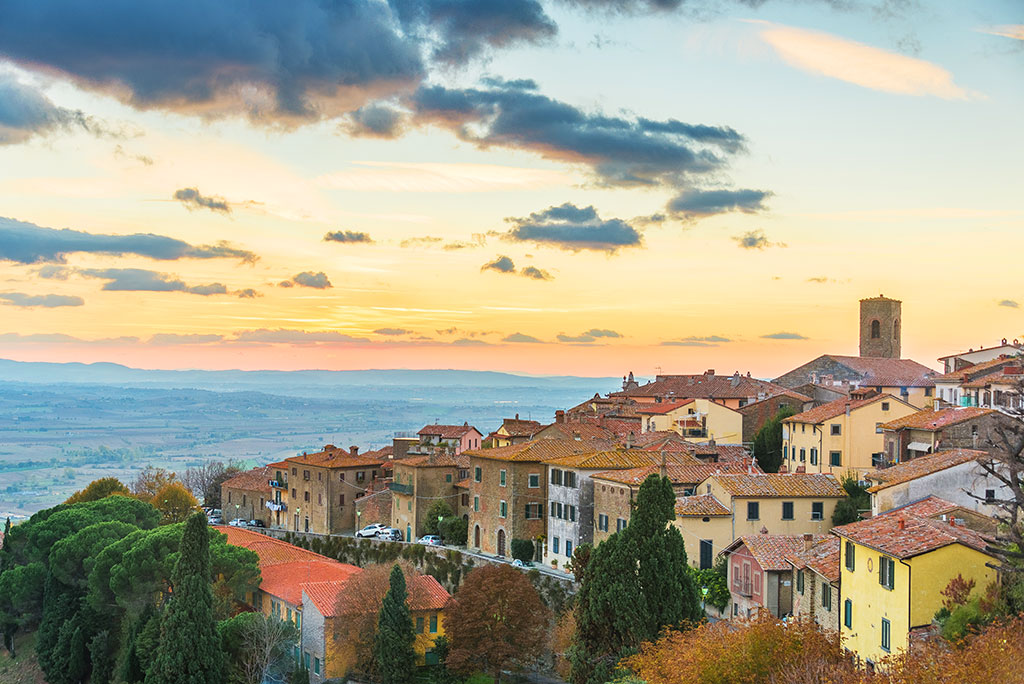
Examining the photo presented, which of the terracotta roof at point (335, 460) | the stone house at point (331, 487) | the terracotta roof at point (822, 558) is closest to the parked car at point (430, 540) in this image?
the stone house at point (331, 487)

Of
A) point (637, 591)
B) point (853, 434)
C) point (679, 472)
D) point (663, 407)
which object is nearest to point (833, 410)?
point (853, 434)

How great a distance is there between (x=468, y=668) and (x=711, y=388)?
3474 centimetres

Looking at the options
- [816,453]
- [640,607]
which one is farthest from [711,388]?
[640,607]

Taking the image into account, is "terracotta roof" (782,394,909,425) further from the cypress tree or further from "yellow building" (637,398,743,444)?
the cypress tree

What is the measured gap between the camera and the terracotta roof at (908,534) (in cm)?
2883

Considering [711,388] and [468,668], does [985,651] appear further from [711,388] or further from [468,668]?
[711,388]

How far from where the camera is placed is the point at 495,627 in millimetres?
43438

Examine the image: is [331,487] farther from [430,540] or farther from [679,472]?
[679,472]

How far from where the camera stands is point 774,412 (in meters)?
66.1

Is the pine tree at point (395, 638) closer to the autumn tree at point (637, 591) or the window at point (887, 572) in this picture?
the autumn tree at point (637, 591)

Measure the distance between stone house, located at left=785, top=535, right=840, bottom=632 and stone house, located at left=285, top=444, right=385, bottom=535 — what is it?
1586 inches

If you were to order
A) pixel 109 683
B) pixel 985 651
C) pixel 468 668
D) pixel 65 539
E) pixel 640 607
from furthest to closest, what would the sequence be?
pixel 65 539 < pixel 109 683 < pixel 468 668 < pixel 640 607 < pixel 985 651

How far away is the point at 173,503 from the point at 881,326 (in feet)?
222

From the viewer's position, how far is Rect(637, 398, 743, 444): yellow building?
6391cm
